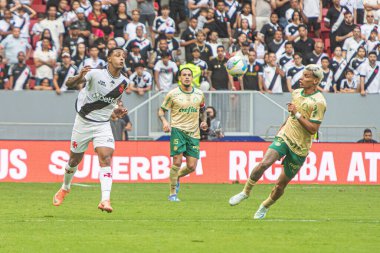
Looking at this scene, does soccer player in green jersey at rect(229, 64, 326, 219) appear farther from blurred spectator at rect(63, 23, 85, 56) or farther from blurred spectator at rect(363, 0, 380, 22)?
blurred spectator at rect(363, 0, 380, 22)

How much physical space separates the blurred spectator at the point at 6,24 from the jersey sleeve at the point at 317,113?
1602cm

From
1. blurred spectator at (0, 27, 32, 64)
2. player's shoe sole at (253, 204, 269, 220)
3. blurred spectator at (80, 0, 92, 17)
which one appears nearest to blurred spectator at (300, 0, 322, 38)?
blurred spectator at (80, 0, 92, 17)

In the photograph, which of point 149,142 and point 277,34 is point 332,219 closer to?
point 149,142

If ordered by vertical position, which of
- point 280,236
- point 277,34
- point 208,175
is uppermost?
point 277,34

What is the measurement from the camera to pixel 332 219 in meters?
15.0

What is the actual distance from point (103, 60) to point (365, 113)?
7903 mm

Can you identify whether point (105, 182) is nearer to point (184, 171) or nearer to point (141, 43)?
point (184, 171)

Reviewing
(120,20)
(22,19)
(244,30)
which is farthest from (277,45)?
(22,19)

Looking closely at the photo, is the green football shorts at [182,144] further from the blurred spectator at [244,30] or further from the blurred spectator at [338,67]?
the blurred spectator at [244,30]

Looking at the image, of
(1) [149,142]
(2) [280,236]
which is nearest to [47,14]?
(1) [149,142]

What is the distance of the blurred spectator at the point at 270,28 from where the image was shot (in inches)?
1211

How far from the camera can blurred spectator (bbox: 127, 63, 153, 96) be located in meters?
28.3

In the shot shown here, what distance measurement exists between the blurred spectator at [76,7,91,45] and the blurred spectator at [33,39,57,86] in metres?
1.43

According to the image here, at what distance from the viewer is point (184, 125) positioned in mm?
19609
